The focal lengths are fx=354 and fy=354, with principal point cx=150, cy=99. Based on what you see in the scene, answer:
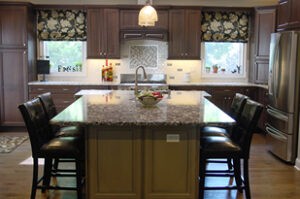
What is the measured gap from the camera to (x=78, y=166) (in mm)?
3166

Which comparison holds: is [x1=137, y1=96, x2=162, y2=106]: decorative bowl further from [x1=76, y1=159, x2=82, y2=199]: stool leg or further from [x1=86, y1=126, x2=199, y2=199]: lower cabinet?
[x1=76, y1=159, x2=82, y2=199]: stool leg

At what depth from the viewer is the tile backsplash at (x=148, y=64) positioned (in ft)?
23.4

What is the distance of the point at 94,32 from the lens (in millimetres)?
6785

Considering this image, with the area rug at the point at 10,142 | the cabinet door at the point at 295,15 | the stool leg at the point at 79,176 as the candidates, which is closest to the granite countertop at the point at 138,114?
the stool leg at the point at 79,176

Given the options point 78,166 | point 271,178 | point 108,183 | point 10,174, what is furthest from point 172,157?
point 10,174

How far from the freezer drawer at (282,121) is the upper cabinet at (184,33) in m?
2.17

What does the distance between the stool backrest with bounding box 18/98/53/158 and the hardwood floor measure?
0.69 metres

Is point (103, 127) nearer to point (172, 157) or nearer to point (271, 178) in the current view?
point (172, 157)

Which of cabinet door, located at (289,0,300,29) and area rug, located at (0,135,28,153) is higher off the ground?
cabinet door, located at (289,0,300,29)

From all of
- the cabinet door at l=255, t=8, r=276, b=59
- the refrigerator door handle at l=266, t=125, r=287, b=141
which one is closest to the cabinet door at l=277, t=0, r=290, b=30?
the cabinet door at l=255, t=8, r=276, b=59

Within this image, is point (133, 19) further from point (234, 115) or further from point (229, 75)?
point (234, 115)

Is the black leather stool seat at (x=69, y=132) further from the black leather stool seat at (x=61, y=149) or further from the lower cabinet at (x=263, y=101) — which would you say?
the lower cabinet at (x=263, y=101)

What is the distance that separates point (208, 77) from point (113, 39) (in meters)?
2.09

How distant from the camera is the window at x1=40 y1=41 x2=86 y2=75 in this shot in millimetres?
7246
